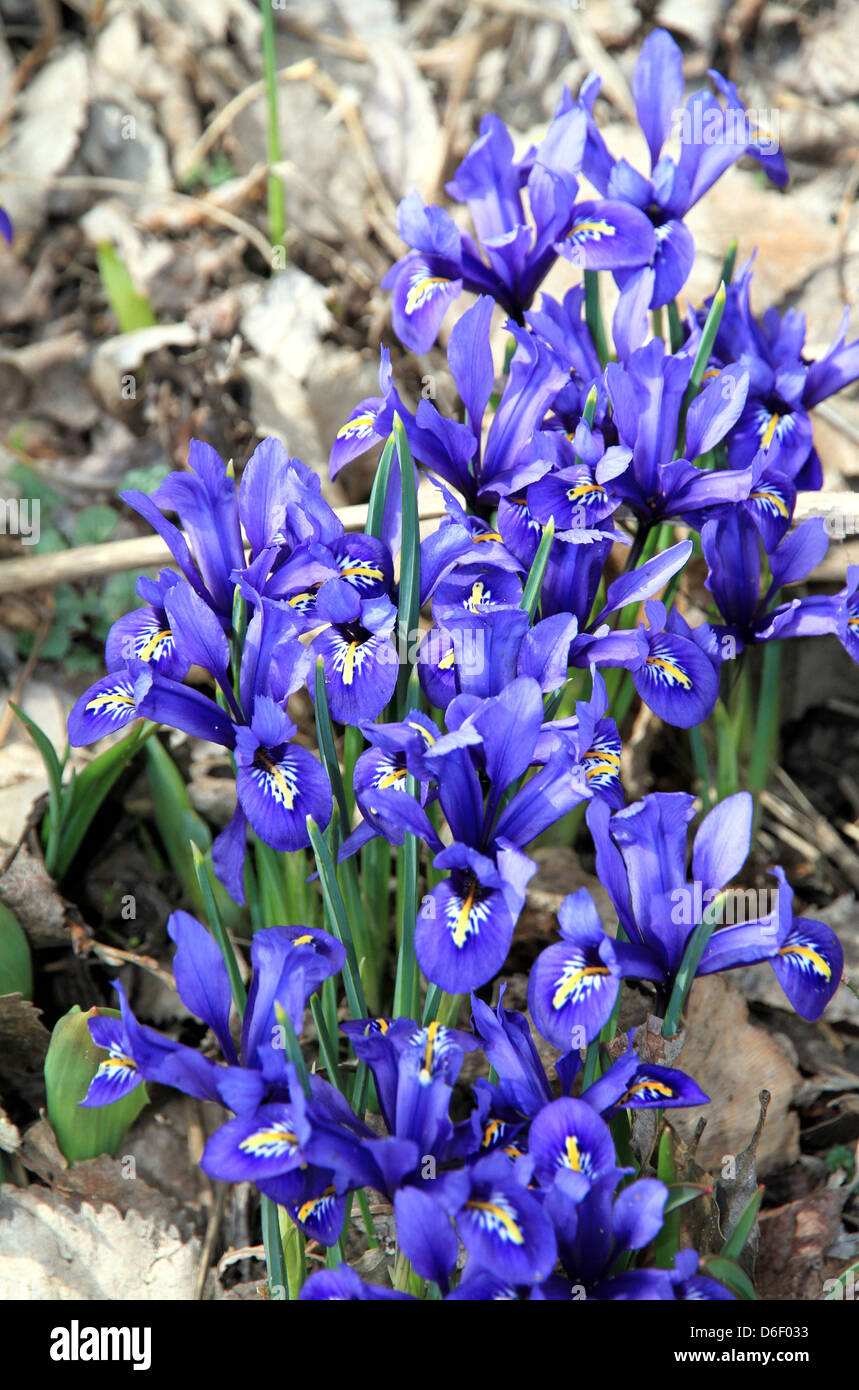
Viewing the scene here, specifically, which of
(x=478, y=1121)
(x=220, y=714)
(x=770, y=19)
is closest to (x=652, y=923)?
(x=478, y=1121)

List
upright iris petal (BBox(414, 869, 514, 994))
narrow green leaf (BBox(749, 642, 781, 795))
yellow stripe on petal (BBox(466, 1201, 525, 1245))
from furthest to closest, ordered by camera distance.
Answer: narrow green leaf (BBox(749, 642, 781, 795)), upright iris petal (BBox(414, 869, 514, 994)), yellow stripe on petal (BBox(466, 1201, 525, 1245))

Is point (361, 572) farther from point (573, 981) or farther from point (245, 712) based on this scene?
point (573, 981)

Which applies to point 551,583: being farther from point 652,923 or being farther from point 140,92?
point 140,92

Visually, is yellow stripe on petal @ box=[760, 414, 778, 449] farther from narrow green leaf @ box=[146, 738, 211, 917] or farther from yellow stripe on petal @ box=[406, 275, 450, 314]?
narrow green leaf @ box=[146, 738, 211, 917]

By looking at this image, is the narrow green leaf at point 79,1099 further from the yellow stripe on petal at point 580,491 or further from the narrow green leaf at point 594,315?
the narrow green leaf at point 594,315

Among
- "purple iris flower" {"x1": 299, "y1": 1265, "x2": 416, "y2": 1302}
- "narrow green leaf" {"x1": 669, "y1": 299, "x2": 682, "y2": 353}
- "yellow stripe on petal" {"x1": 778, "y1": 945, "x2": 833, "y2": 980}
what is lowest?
"purple iris flower" {"x1": 299, "y1": 1265, "x2": 416, "y2": 1302}

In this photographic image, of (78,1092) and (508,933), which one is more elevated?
(508,933)

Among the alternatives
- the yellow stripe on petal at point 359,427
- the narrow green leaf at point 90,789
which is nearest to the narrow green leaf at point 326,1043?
the narrow green leaf at point 90,789

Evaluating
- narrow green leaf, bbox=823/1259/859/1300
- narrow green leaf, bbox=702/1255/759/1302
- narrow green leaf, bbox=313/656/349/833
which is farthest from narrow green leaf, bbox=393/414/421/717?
narrow green leaf, bbox=823/1259/859/1300
